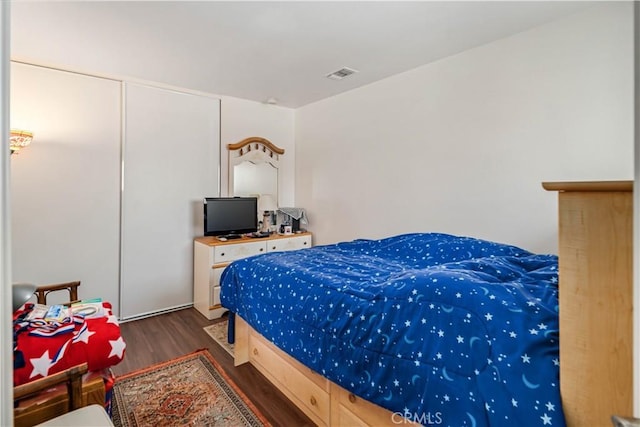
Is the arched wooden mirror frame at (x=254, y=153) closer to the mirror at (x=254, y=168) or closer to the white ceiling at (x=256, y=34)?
the mirror at (x=254, y=168)

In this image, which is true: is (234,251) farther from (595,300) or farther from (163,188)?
(595,300)

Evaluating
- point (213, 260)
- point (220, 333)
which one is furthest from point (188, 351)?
point (213, 260)

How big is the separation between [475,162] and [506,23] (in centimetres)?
100

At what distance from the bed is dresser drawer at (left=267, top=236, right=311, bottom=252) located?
1.74 meters

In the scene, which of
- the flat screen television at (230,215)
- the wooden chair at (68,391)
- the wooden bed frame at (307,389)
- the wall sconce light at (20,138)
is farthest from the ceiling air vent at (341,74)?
the wooden chair at (68,391)

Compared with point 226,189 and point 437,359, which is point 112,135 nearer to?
point 226,189

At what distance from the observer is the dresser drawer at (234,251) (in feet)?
11.3

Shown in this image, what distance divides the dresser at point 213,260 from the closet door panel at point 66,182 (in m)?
0.78

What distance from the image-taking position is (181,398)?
2027mm

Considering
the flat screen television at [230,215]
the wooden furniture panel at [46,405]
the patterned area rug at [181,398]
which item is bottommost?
the patterned area rug at [181,398]

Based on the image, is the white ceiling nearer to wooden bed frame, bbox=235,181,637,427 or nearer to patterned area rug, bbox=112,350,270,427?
wooden bed frame, bbox=235,181,637,427

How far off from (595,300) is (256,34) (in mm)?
2538

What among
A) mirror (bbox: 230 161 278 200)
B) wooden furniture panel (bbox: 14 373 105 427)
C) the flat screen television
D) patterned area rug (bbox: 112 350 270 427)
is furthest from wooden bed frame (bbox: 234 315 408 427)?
mirror (bbox: 230 161 278 200)

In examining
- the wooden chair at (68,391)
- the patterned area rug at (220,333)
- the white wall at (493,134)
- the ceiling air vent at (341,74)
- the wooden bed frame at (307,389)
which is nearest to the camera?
the wooden chair at (68,391)
